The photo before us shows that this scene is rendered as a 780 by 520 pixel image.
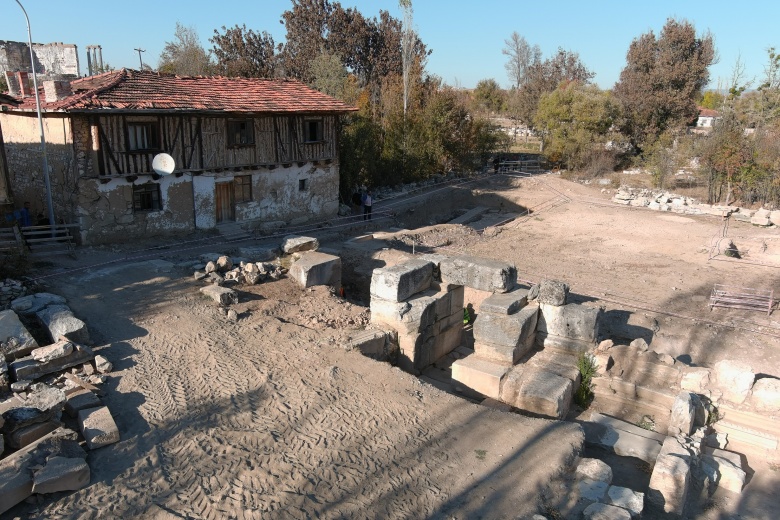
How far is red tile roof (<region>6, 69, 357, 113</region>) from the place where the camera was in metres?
14.1

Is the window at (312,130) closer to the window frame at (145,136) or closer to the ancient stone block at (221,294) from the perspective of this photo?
the window frame at (145,136)

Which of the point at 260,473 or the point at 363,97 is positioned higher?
the point at 363,97

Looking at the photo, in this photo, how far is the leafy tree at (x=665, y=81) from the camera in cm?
3338

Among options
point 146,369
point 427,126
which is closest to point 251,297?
point 146,369

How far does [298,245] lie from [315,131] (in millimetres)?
6717

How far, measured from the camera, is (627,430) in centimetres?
789

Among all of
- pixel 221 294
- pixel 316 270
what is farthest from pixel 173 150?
pixel 221 294

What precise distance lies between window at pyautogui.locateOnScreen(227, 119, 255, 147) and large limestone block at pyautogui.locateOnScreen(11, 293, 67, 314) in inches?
324

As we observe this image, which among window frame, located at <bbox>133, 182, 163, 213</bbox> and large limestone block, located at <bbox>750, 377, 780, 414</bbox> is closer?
large limestone block, located at <bbox>750, 377, 780, 414</bbox>

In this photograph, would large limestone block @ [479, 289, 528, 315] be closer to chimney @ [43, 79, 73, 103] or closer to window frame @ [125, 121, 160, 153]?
window frame @ [125, 121, 160, 153]

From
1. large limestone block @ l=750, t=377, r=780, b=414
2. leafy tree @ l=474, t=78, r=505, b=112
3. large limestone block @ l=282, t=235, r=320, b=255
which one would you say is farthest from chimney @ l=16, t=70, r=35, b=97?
leafy tree @ l=474, t=78, r=505, b=112

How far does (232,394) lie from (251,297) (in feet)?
13.0

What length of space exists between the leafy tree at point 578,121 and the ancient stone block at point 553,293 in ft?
80.9

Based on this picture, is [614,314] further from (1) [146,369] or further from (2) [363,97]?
(2) [363,97]
